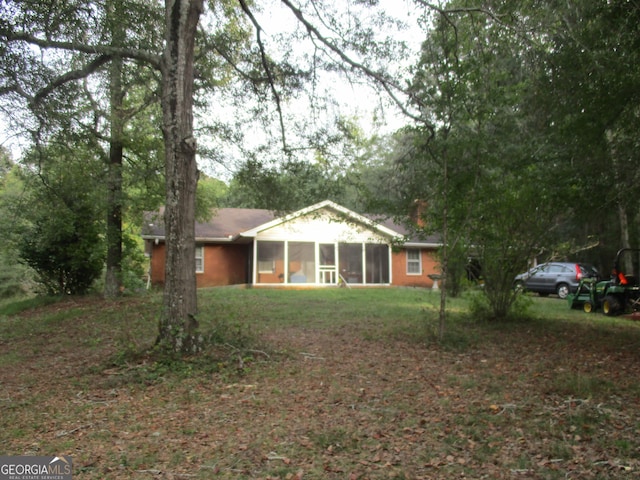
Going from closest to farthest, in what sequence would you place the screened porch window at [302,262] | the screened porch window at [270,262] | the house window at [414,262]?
the screened porch window at [270,262] → the screened porch window at [302,262] → the house window at [414,262]

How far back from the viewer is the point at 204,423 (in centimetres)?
468

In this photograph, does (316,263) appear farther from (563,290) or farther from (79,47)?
(79,47)

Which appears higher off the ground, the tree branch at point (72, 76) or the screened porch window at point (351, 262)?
the tree branch at point (72, 76)

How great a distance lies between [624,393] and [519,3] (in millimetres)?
6388

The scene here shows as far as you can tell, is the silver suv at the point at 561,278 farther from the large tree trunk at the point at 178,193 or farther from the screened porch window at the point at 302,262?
the large tree trunk at the point at 178,193

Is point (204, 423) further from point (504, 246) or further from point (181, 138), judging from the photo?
point (504, 246)

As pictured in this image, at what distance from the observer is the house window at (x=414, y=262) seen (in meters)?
22.9

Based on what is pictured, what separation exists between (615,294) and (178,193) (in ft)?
36.3

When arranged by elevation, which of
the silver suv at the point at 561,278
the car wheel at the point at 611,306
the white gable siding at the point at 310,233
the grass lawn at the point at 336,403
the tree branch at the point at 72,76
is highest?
the tree branch at the point at 72,76

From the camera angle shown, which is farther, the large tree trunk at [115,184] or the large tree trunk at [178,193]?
the large tree trunk at [115,184]

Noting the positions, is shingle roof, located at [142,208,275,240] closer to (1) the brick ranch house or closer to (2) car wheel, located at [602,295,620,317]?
(1) the brick ranch house

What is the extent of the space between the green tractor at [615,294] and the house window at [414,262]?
389 inches

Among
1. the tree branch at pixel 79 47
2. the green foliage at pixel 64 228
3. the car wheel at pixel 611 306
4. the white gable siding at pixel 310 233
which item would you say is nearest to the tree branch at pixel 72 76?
the tree branch at pixel 79 47

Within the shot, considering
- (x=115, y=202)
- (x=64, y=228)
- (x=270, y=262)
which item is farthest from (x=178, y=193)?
(x=270, y=262)
